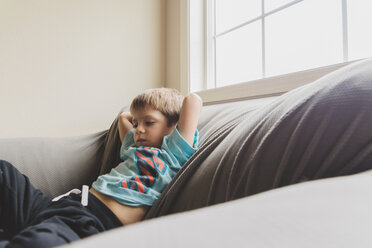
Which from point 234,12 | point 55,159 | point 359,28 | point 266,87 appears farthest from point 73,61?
point 359,28

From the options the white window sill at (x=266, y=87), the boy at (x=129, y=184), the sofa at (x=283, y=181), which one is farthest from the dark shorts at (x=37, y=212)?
the white window sill at (x=266, y=87)

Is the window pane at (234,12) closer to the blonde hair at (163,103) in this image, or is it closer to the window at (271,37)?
the window at (271,37)

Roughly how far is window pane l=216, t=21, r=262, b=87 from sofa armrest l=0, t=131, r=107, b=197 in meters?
0.92

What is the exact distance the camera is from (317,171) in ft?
1.24

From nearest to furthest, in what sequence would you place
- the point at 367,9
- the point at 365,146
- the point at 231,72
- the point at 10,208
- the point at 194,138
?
1. the point at 365,146
2. the point at 10,208
3. the point at 194,138
4. the point at 367,9
5. the point at 231,72

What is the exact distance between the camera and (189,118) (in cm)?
85

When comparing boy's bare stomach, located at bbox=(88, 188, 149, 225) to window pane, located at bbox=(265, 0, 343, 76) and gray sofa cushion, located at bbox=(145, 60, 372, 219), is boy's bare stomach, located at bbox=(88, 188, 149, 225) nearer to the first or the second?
gray sofa cushion, located at bbox=(145, 60, 372, 219)

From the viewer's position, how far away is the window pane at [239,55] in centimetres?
155

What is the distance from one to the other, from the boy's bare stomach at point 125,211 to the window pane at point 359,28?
39.4 inches

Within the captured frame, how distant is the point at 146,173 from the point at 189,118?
211 mm

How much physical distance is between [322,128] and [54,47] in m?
1.95

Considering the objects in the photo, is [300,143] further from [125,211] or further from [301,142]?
[125,211]

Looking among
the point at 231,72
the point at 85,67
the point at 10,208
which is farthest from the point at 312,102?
the point at 85,67

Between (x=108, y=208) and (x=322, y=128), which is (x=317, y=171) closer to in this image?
(x=322, y=128)
